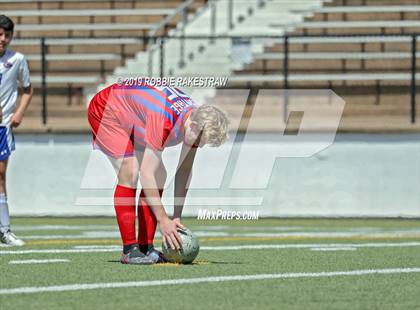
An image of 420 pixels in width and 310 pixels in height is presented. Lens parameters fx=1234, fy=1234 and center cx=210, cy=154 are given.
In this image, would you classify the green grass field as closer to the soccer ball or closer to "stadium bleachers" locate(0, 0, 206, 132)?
the soccer ball

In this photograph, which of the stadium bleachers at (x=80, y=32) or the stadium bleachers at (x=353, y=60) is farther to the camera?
the stadium bleachers at (x=80, y=32)

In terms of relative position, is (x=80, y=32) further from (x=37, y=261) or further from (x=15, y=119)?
(x=37, y=261)

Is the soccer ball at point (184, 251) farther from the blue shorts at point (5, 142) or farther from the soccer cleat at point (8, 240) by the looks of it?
the blue shorts at point (5, 142)

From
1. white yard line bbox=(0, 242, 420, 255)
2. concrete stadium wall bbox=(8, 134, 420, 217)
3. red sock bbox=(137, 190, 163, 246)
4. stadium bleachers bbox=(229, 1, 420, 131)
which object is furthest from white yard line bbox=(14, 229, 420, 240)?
stadium bleachers bbox=(229, 1, 420, 131)

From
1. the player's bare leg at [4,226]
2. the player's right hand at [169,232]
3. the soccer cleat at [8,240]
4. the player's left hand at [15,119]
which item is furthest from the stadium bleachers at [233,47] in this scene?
the player's right hand at [169,232]

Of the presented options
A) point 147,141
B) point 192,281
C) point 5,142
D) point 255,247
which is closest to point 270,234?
point 255,247

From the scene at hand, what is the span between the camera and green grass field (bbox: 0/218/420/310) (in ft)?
21.8

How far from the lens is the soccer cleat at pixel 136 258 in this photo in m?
8.59

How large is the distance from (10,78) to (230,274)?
356cm

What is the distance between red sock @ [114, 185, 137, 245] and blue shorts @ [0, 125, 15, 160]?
2276 mm

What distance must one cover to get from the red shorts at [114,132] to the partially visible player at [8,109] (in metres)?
1.83

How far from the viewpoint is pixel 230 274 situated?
800cm

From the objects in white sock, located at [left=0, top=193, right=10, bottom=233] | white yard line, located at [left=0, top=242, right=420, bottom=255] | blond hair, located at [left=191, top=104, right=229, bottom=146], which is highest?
blond hair, located at [left=191, top=104, right=229, bottom=146]

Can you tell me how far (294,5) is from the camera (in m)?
22.8
